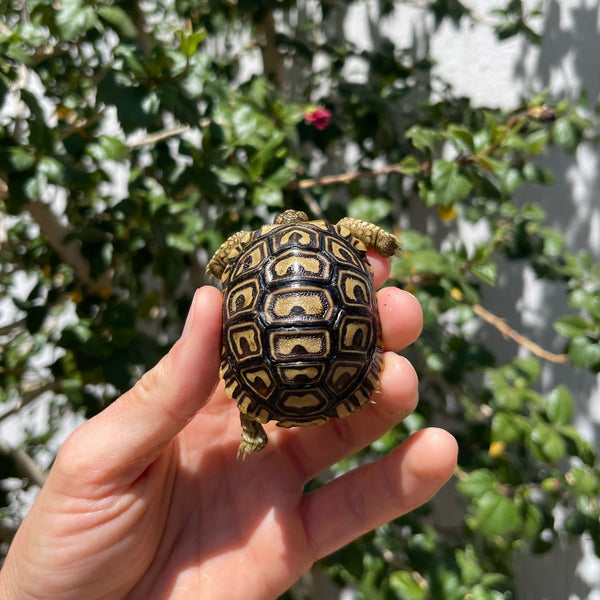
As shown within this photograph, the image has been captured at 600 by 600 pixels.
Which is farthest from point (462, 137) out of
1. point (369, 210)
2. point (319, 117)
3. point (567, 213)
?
point (567, 213)

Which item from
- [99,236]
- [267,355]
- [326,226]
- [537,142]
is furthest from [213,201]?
[537,142]

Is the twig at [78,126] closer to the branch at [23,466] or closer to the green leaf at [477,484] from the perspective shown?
the branch at [23,466]

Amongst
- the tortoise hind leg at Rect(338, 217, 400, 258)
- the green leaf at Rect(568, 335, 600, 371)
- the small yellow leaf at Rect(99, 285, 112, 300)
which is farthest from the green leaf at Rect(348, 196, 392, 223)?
the small yellow leaf at Rect(99, 285, 112, 300)

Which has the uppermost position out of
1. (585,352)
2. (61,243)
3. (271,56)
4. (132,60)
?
(132,60)

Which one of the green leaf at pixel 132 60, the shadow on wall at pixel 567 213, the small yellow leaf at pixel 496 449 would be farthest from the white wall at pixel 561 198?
the green leaf at pixel 132 60

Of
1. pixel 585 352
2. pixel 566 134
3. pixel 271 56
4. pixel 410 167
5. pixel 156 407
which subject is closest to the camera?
pixel 156 407

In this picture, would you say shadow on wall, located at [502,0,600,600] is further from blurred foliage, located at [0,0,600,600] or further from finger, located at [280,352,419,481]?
finger, located at [280,352,419,481]

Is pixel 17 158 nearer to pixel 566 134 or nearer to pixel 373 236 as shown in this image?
pixel 373 236
